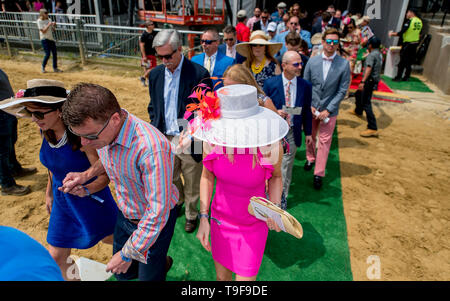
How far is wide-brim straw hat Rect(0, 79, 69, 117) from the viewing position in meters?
2.16

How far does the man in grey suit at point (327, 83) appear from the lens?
448 centimetres

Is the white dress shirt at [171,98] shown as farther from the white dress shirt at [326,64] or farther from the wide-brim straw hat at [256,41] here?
the white dress shirt at [326,64]

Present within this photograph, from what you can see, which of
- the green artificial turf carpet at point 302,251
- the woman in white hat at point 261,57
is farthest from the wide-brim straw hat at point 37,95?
the woman in white hat at point 261,57

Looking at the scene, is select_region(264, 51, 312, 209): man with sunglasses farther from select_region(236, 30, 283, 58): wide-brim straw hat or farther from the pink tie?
select_region(236, 30, 283, 58): wide-brim straw hat

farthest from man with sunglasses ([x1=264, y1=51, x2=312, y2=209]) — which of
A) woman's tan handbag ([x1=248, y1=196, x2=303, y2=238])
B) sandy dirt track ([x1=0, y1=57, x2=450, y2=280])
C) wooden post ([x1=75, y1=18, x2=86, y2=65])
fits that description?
wooden post ([x1=75, y1=18, x2=86, y2=65])

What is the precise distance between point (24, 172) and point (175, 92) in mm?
3585

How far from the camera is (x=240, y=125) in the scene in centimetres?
209

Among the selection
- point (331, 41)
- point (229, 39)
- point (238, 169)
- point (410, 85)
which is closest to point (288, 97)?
point (331, 41)

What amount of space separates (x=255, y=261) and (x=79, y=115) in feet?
5.45

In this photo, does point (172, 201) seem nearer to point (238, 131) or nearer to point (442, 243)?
point (238, 131)

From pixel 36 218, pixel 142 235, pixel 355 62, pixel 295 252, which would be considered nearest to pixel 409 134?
pixel 355 62

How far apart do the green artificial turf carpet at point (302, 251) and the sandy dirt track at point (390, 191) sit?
0.58 ft

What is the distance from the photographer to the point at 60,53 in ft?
43.5

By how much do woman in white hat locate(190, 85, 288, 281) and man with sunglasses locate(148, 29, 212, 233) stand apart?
1217 mm
